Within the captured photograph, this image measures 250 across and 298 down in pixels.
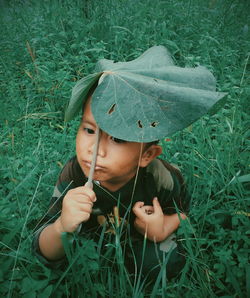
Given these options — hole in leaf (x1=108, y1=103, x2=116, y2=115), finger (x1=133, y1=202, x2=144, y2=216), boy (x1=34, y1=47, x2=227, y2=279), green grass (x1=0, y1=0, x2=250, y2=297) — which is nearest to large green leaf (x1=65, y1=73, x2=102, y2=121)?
boy (x1=34, y1=47, x2=227, y2=279)

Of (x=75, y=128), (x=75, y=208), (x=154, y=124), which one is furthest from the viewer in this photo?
(x=75, y=128)

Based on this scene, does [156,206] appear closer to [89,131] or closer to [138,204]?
[138,204]

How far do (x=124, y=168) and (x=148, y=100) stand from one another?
293 mm

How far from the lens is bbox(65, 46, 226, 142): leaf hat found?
0.86 m

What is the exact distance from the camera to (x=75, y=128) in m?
2.16

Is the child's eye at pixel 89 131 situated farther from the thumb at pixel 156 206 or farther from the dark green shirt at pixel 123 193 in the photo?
the thumb at pixel 156 206

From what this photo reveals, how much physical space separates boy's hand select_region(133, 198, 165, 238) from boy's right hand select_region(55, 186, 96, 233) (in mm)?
301

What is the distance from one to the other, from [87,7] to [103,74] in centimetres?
258

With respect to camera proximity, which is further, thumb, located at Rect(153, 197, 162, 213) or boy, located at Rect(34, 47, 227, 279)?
thumb, located at Rect(153, 197, 162, 213)

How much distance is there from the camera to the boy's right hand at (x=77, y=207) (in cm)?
100

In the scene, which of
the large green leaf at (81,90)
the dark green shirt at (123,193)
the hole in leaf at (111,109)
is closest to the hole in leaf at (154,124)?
the hole in leaf at (111,109)

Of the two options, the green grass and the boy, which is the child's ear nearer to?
the boy

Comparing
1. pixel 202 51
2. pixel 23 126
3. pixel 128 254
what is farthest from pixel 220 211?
pixel 202 51

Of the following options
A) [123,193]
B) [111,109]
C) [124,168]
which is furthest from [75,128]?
[111,109]
